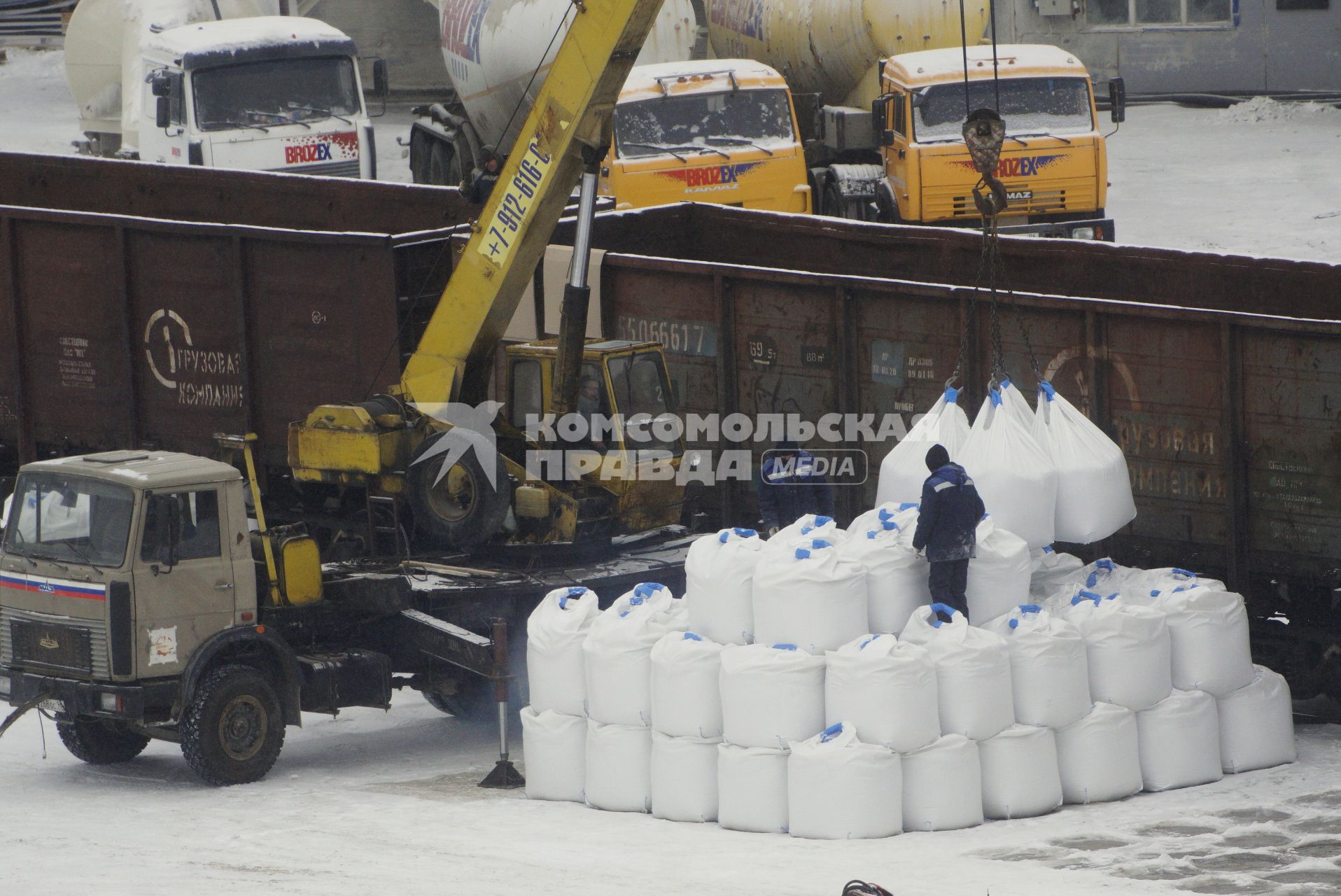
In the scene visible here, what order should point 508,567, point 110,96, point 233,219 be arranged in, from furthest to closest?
point 110,96 < point 233,219 < point 508,567

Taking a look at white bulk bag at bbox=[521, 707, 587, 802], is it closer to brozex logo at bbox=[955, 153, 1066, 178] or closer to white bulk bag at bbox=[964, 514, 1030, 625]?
white bulk bag at bbox=[964, 514, 1030, 625]

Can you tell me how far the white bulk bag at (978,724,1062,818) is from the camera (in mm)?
7516

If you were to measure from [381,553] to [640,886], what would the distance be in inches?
186

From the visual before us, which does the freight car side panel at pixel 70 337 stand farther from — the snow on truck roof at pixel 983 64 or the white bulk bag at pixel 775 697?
the snow on truck roof at pixel 983 64

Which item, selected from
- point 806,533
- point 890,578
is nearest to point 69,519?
point 806,533

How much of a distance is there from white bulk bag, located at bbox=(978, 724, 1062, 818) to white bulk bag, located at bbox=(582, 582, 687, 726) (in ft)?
4.79

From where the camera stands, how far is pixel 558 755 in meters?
8.18

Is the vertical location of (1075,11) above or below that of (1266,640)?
above

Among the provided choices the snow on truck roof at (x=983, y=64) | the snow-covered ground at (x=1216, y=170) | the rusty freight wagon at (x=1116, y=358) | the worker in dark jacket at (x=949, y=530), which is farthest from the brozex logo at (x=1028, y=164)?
the worker in dark jacket at (x=949, y=530)

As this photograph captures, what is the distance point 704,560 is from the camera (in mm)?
8000

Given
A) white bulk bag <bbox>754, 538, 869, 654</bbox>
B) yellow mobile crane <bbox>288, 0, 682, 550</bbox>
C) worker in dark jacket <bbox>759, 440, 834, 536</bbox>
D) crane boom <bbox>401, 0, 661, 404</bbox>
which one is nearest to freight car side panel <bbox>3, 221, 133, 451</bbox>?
yellow mobile crane <bbox>288, 0, 682, 550</bbox>

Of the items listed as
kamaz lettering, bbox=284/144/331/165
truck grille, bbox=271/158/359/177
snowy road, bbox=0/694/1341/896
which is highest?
kamaz lettering, bbox=284/144/331/165

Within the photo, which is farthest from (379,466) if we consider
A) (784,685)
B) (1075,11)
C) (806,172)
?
(1075,11)

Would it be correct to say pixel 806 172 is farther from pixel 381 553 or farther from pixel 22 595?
pixel 22 595
